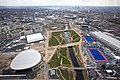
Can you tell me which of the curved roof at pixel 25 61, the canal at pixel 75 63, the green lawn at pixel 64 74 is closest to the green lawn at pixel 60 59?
the canal at pixel 75 63

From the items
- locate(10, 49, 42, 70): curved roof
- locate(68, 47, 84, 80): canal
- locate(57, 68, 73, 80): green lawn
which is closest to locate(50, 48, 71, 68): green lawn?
locate(68, 47, 84, 80): canal

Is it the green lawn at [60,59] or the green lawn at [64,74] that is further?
the green lawn at [60,59]

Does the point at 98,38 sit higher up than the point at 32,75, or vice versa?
the point at 98,38

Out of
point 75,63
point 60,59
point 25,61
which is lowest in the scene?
point 75,63

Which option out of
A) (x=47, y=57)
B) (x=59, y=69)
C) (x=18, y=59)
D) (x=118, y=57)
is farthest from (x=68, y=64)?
A: (x=118, y=57)

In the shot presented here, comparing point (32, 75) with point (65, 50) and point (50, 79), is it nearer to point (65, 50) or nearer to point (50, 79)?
point (50, 79)

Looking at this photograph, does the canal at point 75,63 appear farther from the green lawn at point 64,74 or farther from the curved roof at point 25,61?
the curved roof at point 25,61

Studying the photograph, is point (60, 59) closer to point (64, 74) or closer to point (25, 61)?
point (64, 74)

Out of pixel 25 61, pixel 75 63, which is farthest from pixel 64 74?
pixel 25 61

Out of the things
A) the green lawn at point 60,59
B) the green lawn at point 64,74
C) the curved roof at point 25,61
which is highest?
the curved roof at point 25,61

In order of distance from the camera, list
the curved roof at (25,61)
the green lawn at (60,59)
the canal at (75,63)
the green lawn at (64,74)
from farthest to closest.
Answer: the green lawn at (60,59)
the curved roof at (25,61)
the canal at (75,63)
the green lawn at (64,74)

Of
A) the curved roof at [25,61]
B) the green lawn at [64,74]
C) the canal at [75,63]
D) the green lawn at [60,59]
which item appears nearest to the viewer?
the green lawn at [64,74]
